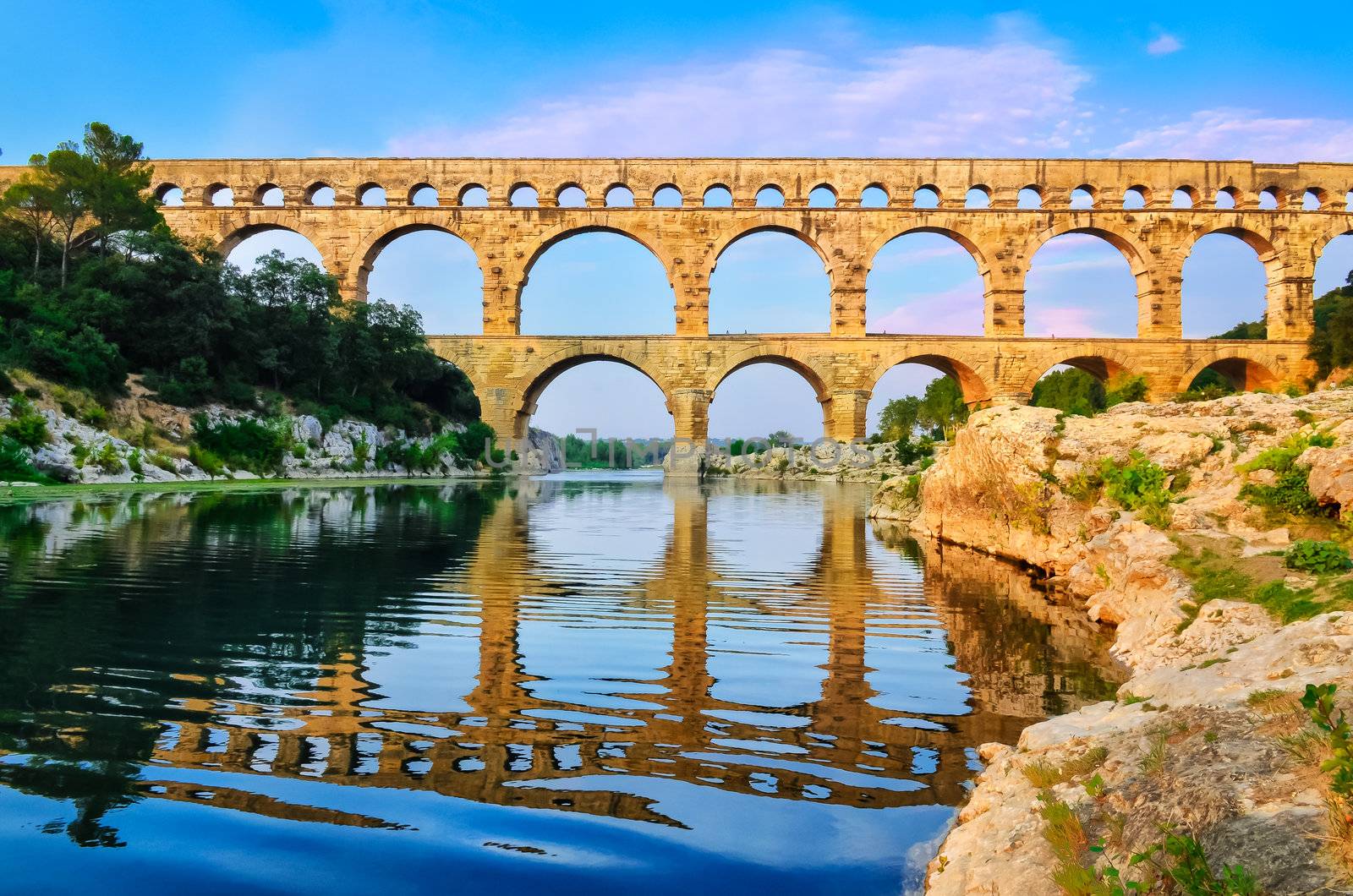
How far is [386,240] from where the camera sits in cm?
3338

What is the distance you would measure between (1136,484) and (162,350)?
2390 centimetres

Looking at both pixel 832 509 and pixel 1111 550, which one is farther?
pixel 832 509

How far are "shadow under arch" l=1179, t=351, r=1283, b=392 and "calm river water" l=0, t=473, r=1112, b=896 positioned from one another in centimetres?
2994

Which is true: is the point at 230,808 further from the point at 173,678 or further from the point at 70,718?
the point at 173,678

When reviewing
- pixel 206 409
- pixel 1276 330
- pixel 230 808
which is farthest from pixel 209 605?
pixel 1276 330

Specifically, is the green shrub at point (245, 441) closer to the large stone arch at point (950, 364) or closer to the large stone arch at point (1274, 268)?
the large stone arch at point (950, 364)

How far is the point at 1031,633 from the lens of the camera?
4.94 meters

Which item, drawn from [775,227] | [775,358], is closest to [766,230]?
[775,227]

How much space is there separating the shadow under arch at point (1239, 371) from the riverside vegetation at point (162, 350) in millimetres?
26554

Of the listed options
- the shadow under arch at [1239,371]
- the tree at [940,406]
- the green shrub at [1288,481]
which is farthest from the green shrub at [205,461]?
the tree at [940,406]

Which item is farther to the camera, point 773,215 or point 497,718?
point 773,215

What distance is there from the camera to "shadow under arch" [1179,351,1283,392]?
104ft

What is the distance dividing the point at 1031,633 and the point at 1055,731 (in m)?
2.56

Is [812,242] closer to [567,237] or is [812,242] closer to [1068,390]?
[567,237]
